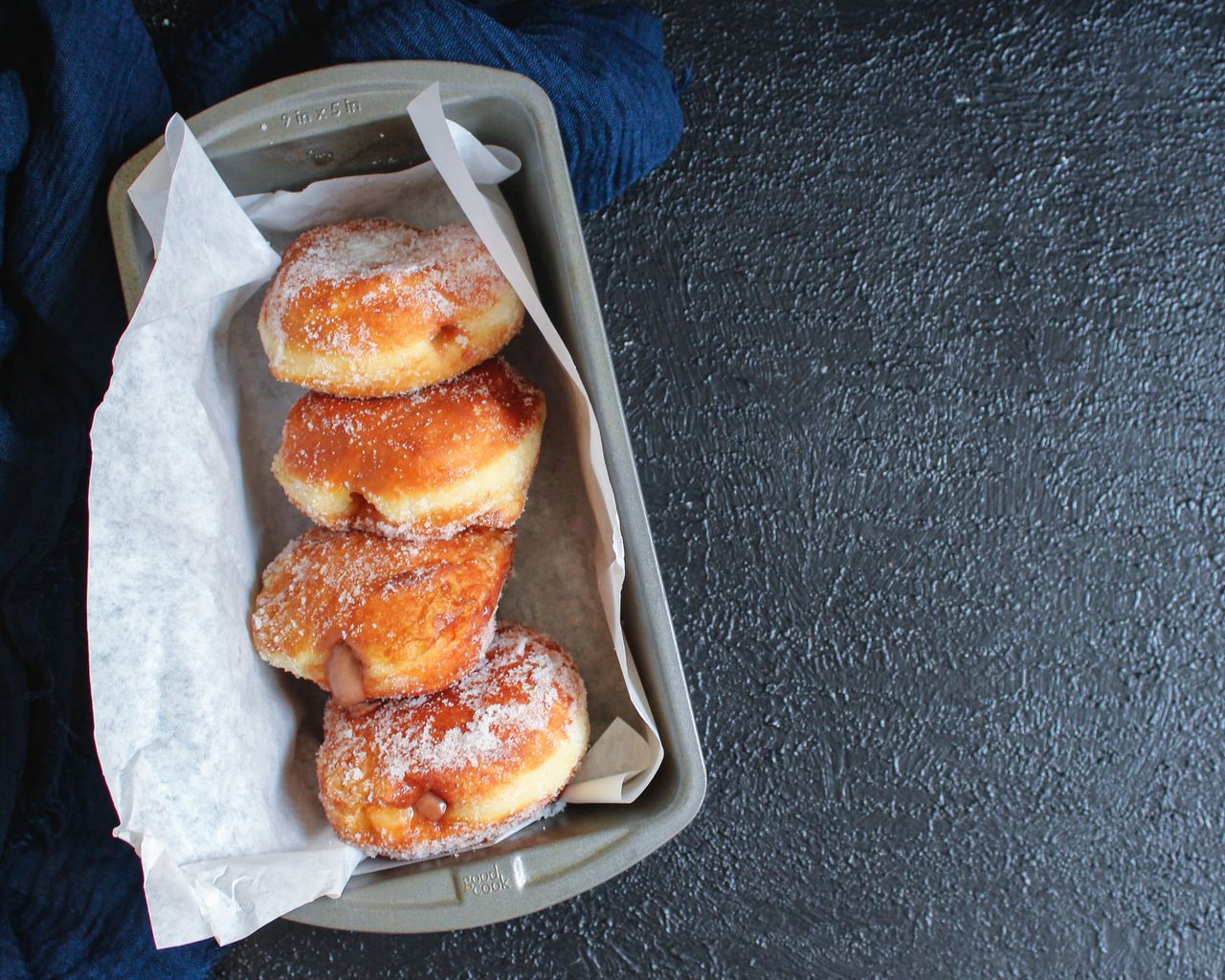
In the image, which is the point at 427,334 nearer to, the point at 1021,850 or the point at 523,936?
the point at 523,936

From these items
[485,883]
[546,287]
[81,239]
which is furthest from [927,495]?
[81,239]

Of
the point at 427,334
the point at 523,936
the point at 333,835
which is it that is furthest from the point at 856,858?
the point at 427,334

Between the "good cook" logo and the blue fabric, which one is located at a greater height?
the blue fabric

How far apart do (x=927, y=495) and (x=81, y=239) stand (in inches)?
26.4

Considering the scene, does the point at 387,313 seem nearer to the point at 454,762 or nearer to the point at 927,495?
the point at 454,762

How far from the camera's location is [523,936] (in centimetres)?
90

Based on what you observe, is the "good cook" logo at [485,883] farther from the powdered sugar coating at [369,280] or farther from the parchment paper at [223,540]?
the powdered sugar coating at [369,280]

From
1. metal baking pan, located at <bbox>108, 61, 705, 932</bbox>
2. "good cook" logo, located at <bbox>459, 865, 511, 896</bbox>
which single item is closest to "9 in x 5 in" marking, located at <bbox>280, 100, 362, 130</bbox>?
metal baking pan, located at <bbox>108, 61, 705, 932</bbox>

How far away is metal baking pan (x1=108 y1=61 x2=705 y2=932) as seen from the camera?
0.67 meters

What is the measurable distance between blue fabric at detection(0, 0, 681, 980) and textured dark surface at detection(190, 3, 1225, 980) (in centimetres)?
10

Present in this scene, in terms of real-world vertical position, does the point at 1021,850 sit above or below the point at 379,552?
below

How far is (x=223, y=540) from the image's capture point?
2.40 feet

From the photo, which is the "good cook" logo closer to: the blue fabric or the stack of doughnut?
the stack of doughnut

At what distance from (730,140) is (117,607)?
0.59m
